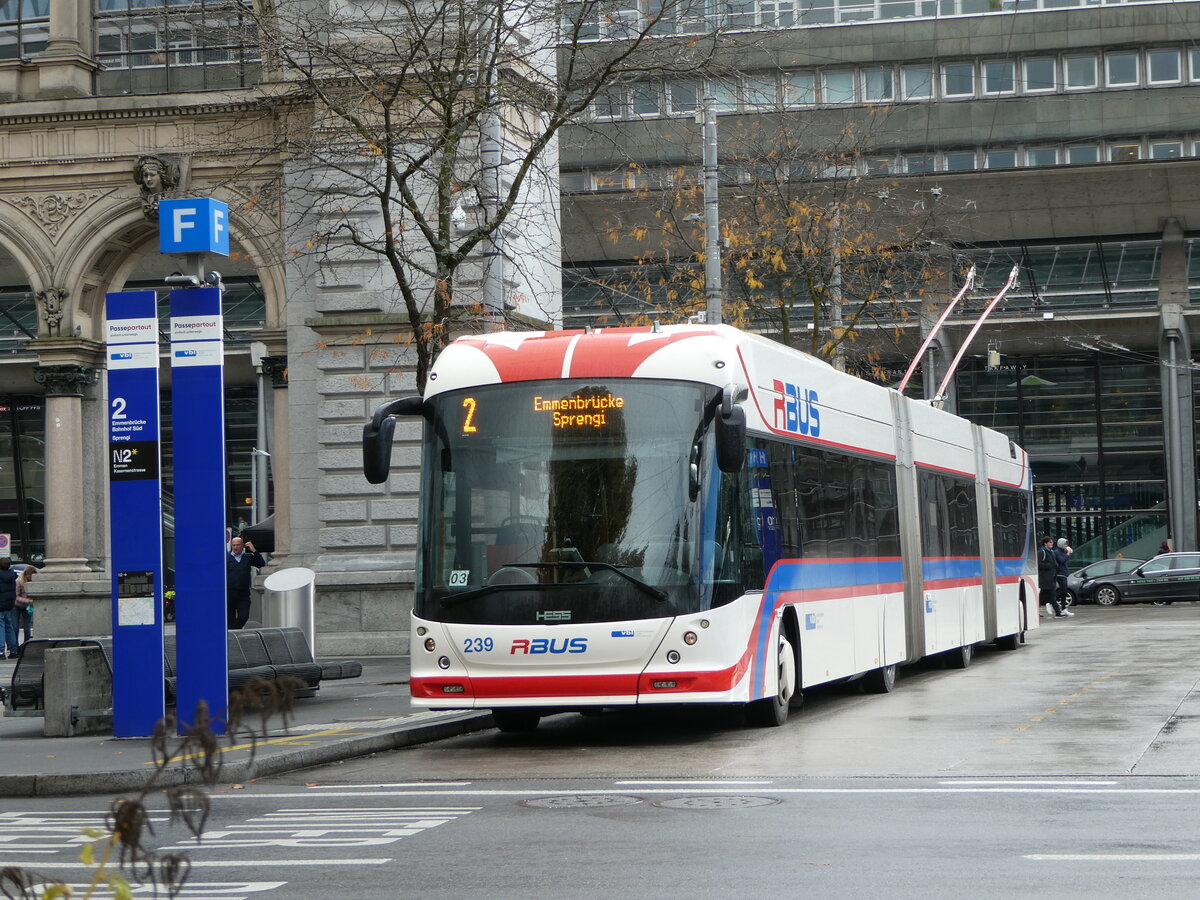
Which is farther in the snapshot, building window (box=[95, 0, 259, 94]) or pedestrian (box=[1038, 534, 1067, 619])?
pedestrian (box=[1038, 534, 1067, 619])

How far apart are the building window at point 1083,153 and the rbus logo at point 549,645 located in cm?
3858

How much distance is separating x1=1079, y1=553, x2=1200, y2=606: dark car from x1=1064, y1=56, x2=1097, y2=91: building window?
13.0 meters

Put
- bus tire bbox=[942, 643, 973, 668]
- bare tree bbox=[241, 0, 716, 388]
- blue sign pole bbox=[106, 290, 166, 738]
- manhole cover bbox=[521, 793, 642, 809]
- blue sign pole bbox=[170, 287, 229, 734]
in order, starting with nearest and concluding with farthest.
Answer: manhole cover bbox=[521, 793, 642, 809], blue sign pole bbox=[170, 287, 229, 734], blue sign pole bbox=[106, 290, 166, 738], bare tree bbox=[241, 0, 716, 388], bus tire bbox=[942, 643, 973, 668]

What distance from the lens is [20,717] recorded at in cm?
1708

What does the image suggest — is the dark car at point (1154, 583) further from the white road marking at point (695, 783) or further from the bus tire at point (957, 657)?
the white road marking at point (695, 783)

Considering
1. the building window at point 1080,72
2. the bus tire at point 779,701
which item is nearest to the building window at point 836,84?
the building window at point 1080,72

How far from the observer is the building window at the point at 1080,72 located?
4959 cm

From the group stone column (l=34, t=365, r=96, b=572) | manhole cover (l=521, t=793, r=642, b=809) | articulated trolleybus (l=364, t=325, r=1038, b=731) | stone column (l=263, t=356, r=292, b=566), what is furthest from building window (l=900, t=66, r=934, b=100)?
manhole cover (l=521, t=793, r=642, b=809)

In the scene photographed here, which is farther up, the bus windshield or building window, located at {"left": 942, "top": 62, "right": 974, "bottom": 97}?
building window, located at {"left": 942, "top": 62, "right": 974, "bottom": 97}

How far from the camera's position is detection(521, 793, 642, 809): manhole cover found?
34.0 feet

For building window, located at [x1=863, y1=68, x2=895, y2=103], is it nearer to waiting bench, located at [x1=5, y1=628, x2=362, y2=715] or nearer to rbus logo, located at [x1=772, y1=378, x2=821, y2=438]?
waiting bench, located at [x1=5, y1=628, x2=362, y2=715]

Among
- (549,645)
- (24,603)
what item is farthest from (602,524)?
(24,603)

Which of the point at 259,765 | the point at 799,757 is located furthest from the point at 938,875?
the point at 259,765

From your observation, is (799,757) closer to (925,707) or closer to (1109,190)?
(925,707)
